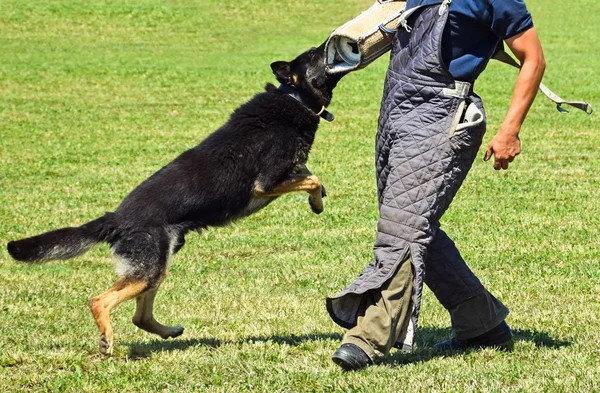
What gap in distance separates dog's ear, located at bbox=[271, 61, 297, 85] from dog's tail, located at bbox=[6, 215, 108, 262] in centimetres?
151

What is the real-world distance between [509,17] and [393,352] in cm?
193

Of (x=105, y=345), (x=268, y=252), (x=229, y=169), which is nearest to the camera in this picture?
(x=105, y=345)

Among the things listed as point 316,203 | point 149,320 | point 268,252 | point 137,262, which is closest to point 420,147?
point 316,203

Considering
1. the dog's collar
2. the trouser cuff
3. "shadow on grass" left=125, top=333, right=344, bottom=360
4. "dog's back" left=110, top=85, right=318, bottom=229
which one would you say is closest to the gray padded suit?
the trouser cuff

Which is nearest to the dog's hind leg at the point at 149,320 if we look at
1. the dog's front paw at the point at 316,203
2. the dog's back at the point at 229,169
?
the dog's back at the point at 229,169

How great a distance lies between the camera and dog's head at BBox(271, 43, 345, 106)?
18.5 ft

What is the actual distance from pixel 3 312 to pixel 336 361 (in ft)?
9.02

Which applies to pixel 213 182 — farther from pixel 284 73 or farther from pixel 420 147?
pixel 420 147

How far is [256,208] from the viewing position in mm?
5352

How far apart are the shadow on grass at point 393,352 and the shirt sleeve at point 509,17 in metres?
1.74

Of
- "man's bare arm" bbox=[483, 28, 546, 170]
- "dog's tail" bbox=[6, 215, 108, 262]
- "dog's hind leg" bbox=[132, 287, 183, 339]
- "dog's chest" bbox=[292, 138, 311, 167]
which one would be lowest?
"dog's hind leg" bbox=[132, 287, 183, 339]

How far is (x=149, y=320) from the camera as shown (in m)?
5.15

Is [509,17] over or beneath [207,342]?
over

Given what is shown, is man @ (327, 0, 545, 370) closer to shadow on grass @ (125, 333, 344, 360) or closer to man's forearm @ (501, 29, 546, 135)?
man's forearm @ (501, 29, 546, 135)
